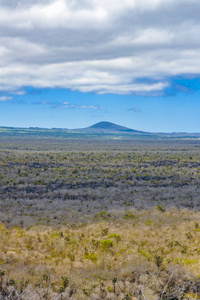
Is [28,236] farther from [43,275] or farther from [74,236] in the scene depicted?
[43,275]

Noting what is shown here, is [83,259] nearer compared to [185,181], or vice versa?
[83,259]

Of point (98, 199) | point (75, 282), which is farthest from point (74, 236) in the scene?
point (98, 199)

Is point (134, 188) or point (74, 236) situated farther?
point (134, 188)

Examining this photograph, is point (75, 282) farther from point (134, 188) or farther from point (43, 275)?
point (134, 188)

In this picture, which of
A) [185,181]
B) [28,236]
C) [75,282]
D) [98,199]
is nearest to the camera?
[75,282]

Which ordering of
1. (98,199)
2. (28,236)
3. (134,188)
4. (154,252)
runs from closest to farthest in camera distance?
(154,252)
(28,236)
(98,199)
(134,188)

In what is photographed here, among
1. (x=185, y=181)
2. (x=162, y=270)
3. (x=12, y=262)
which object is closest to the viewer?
(x=162, y=270)

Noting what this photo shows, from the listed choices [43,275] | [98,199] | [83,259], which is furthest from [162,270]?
[98,199]

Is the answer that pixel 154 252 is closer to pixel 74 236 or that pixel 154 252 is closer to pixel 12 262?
pixel 74 236

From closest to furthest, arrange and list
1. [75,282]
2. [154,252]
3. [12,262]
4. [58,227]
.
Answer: [75,282] → [12,262] → [154,252] → [58,227]
